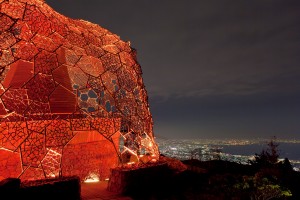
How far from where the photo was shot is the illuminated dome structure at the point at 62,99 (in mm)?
6684

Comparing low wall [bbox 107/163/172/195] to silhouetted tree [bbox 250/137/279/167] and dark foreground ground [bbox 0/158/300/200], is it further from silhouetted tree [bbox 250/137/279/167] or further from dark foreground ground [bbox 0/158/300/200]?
silhouetted tree [bbox 250/137/279/167]

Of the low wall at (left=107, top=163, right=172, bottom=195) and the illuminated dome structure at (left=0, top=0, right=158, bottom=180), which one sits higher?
the illuminated dome structure at (left=0, top=0, right=158, bottom=180)

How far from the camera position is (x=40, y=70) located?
7125 millimetres

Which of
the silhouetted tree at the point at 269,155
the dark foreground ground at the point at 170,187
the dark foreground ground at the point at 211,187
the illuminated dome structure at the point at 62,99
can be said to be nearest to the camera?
the dark foreground ground at the point at 170,187

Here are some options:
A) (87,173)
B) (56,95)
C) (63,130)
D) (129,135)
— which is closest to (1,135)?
(63,130)

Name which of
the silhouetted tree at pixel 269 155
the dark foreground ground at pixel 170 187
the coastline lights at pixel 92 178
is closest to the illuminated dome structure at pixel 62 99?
the coastline lights at pixel 92 178

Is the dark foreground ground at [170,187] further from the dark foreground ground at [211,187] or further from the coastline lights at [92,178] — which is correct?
the coastline lights at [92,178]

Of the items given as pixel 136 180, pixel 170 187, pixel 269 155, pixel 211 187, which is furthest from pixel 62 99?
pixel 269 155

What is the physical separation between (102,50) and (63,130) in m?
3.06

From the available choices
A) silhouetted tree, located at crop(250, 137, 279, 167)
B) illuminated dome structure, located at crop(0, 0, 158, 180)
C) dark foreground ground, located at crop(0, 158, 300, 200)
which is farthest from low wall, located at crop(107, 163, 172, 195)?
silhouetted tree, located at crop(250, 137, 279, 167)

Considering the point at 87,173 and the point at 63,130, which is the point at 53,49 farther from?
the point at 87,173

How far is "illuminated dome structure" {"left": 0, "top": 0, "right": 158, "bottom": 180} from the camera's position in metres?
6.68

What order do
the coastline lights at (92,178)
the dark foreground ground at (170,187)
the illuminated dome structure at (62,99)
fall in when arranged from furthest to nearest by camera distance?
the coastline lights at (92,178) < the illuminated dome structure at (62,99) < the dark foreground ground at (170,187)

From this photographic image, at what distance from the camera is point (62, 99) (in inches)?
344
